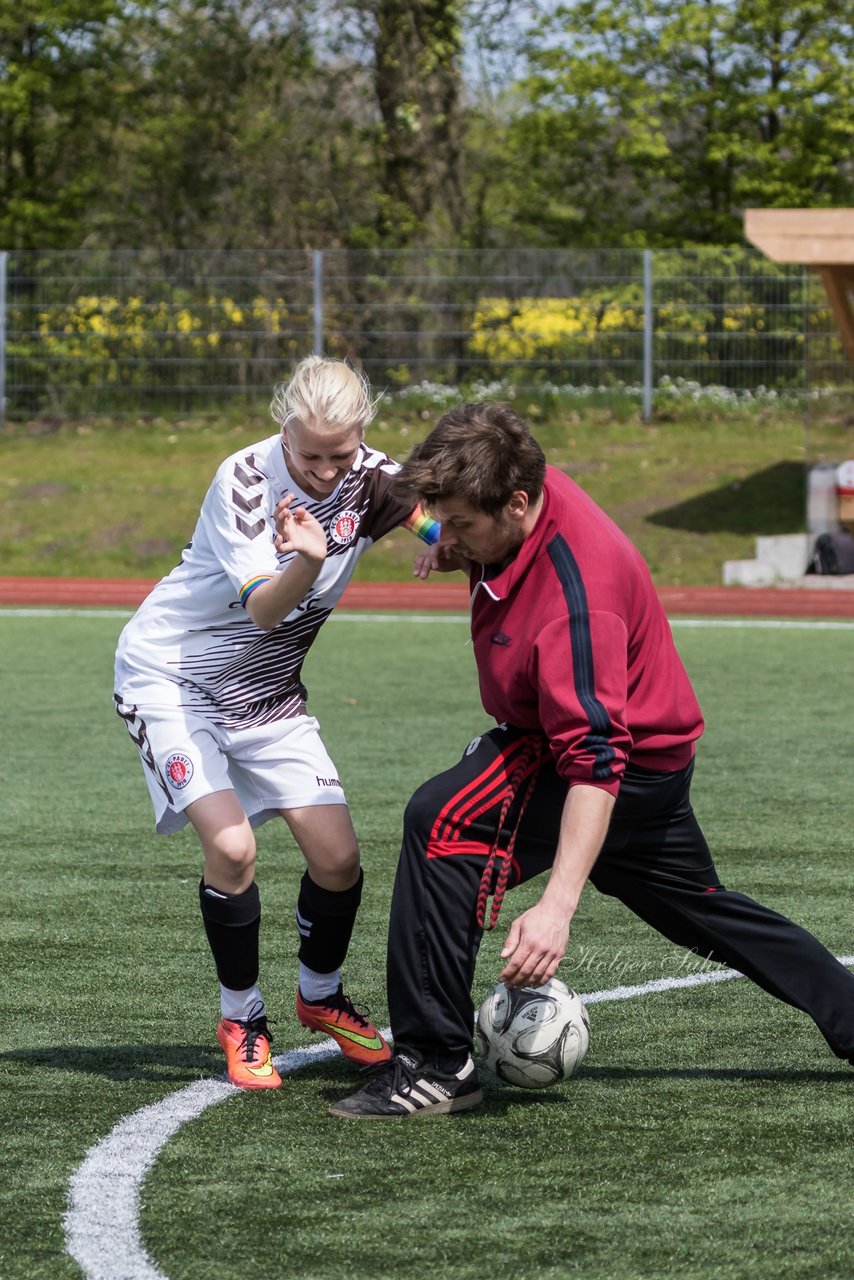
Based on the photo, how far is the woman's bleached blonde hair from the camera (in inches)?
154

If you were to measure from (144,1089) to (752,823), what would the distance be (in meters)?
3.88

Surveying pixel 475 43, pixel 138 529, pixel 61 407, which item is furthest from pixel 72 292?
pixel 475 43

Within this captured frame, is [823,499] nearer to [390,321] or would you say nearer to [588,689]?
[390,321]

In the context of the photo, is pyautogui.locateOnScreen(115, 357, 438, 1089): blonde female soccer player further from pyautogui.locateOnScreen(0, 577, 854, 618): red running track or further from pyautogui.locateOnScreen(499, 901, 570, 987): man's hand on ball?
pyautogui.locateOnScreen(0, 577, 854, 618): red running track

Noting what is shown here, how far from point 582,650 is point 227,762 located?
1.16m

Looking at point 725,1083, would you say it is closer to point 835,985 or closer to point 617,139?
point 835,985

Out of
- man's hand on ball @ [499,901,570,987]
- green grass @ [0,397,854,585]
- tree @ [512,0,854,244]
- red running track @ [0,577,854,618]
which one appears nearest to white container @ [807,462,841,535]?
green grass @ [0,397,854,585]

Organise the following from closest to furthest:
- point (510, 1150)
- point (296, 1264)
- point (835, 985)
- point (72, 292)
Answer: point (296, 1264) < point (510, 1150) < point (835, 985) < point (72, 292)

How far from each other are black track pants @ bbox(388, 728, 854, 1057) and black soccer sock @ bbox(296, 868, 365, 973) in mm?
568

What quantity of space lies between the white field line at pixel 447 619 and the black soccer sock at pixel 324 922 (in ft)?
37.0

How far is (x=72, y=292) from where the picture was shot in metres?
23.7

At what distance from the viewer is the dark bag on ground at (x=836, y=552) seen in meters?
18.5

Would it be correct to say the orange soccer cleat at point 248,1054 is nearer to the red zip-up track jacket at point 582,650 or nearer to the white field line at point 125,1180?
the white field line at point 125,1180

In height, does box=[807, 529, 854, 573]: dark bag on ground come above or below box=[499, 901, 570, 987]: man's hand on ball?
below
